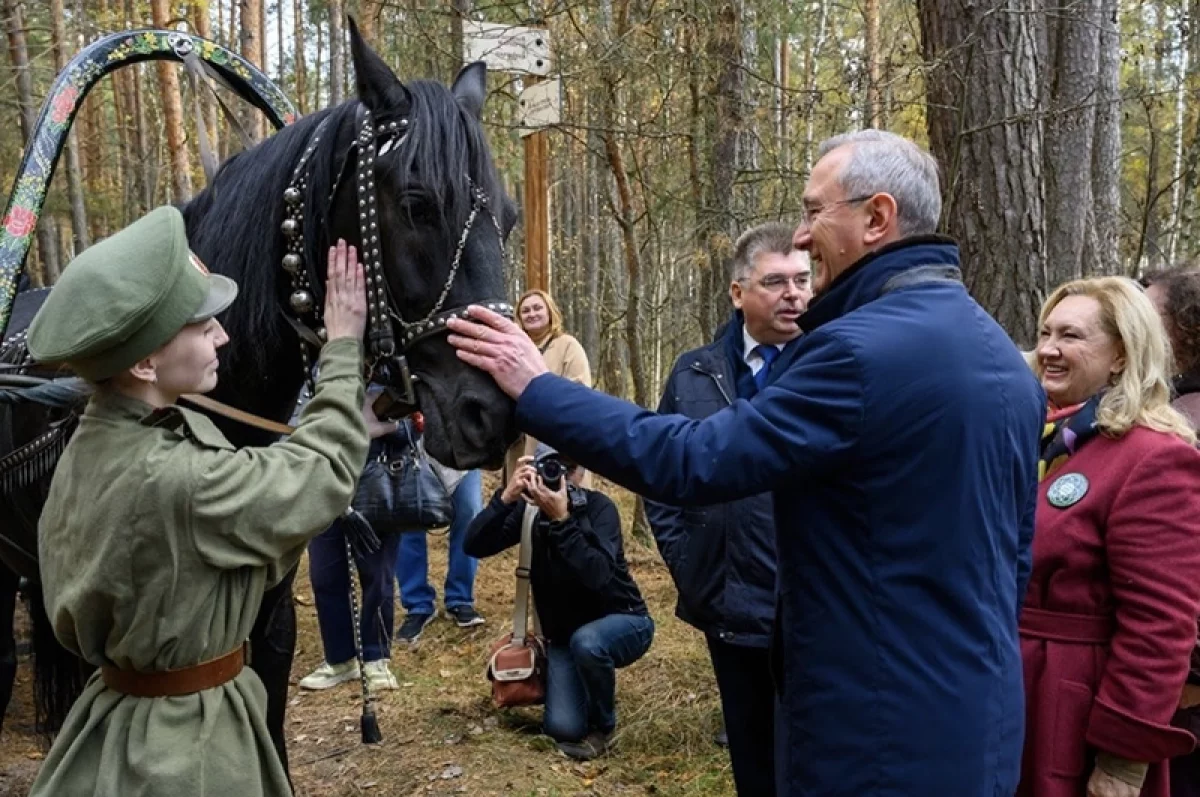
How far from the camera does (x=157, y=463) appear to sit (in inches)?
65.8

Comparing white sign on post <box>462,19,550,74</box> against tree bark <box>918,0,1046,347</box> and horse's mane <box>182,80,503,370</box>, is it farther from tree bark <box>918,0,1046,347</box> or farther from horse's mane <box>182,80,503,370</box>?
horse's mane <box>182,80,503,370</box>

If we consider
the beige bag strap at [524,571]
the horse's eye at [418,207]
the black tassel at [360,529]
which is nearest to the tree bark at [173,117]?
the beige bag strap at [524,571]

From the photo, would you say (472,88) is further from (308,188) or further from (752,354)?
(752,354)

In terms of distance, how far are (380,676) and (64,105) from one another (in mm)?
3385

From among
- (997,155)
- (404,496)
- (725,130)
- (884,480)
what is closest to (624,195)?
(725,130)

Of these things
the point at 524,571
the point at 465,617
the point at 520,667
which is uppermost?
the point at 524,571

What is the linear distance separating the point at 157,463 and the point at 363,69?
1088 mm

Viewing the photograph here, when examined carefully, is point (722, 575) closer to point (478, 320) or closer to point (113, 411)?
point (478, 320)

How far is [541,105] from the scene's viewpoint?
4.96m

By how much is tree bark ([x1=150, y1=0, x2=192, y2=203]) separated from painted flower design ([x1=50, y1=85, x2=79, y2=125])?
27.0 ft

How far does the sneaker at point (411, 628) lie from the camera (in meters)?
5.99

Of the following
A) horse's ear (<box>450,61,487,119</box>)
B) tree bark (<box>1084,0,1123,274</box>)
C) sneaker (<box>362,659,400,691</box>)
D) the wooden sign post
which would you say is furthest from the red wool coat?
tree bark (<box>1084,0,1123,274</box>)

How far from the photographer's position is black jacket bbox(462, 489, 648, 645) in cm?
411

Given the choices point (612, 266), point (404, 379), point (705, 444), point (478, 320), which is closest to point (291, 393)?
point (404, 379)
